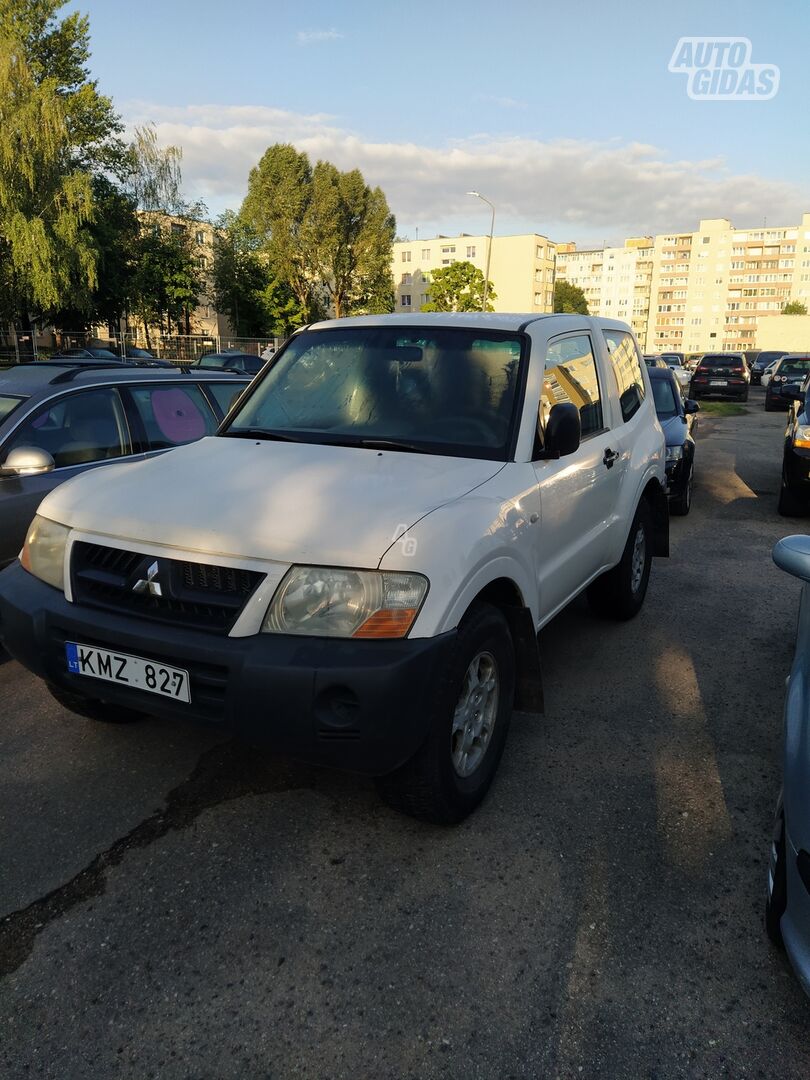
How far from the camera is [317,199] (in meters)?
52.5

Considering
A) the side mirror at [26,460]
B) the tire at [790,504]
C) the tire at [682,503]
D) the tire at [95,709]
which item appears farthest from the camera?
the tire at [682,503]

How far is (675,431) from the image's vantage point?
28.5 ft

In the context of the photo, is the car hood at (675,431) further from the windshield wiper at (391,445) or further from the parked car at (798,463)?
the windshield wiper at (391,445)

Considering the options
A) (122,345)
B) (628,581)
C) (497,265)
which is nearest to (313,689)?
(628,581)

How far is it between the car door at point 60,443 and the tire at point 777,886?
392 cm

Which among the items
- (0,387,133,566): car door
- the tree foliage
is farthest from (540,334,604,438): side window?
the tree foliage

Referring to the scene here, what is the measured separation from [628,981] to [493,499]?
5.37 ft

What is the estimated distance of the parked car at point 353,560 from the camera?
7.82 feet

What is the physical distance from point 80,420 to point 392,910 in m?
3.79

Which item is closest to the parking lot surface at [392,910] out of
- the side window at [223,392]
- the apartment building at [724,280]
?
the side window at [223,392]

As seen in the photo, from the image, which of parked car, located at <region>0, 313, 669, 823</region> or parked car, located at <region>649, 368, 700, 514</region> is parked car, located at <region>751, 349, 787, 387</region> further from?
parked car, located at <region>0, 313, 669, 823</region>

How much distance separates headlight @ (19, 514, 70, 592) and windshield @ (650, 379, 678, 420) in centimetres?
782

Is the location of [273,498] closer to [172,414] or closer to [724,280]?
[172,414]

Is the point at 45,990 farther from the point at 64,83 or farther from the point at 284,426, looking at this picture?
the point at 64,83
